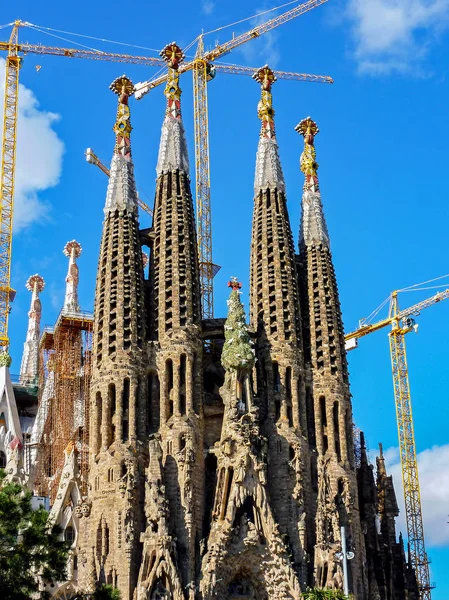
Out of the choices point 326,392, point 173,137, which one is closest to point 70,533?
point 326,392

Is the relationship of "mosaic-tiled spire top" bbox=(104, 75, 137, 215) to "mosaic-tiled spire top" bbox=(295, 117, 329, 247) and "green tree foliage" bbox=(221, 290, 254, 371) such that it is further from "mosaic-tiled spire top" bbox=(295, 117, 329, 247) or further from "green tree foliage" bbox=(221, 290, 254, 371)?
"mosaic-tiled spire top" bbox=(295, 117, 329, 247)

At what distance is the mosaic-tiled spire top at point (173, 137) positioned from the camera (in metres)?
53.6

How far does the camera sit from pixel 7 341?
65.1 m

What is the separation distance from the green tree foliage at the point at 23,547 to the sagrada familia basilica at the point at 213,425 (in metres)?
11.4

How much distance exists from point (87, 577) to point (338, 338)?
52.2ft

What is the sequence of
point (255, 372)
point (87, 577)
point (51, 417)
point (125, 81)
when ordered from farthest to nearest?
point (51, 417) < point (125, 81) < point (255, 372) < point (87, 577)

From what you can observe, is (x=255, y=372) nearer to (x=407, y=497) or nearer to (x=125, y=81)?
(x=125, y=81)

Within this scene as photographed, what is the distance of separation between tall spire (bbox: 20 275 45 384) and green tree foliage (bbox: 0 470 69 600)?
40.4m

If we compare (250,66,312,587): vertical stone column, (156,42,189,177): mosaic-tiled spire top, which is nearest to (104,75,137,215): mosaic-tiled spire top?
(156,42,189,177): mosaic-tiled spire top

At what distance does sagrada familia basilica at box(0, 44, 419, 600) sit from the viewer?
45812 millimetres

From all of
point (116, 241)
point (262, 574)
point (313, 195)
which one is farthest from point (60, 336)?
point (262, 574)

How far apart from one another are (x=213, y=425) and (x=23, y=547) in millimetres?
19488

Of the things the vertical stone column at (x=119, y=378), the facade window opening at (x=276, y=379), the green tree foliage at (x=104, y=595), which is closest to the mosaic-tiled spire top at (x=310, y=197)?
the facade window opening at (x=276, y=379)

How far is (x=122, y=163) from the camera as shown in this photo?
52906mm
